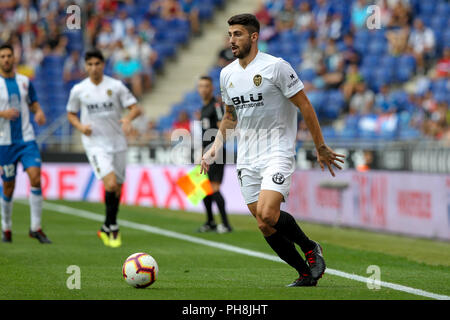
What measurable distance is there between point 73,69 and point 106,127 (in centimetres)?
1557

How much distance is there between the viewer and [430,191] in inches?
543

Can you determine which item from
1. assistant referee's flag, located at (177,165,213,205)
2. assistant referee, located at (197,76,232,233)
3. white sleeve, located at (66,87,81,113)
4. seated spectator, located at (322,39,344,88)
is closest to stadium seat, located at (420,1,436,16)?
seated spectator, located at (322,39,344,88)

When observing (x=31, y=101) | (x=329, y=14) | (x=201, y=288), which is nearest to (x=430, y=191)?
(x=31, y=101)

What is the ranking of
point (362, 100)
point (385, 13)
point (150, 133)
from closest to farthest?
point (362, 100)
point (385, 13)
point (150, 133)

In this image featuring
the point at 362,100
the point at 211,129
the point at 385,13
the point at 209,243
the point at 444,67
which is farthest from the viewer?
the point at 385,13

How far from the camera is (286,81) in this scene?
7.36 meters

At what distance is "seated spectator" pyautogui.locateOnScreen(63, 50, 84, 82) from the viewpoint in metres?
26.9

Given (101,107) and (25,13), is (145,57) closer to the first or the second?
(25,13)

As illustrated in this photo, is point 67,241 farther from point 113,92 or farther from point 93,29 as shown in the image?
point 93,29

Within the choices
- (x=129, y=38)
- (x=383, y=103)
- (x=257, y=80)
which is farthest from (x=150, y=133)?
(x=257, y=80)

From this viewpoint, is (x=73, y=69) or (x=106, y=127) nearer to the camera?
(x=106, y=127)

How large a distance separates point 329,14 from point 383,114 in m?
5.55

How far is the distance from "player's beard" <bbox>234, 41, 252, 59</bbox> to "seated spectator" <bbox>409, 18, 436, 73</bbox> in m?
14.8

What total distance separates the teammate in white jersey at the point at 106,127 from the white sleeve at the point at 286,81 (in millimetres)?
4715
